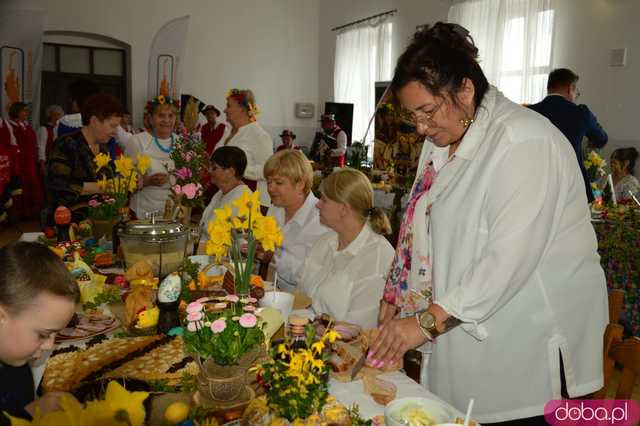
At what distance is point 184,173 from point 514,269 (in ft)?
6.96

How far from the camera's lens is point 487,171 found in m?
1.45

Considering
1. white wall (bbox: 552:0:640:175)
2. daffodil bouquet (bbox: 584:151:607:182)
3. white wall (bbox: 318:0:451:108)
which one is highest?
white wall (bbox: 318:0:451:108)

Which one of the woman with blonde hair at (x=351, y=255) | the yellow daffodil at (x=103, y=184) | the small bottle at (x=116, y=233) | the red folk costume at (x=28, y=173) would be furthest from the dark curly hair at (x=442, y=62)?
the red folk costume at (x=28, y=173)

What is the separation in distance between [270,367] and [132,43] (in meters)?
10.3

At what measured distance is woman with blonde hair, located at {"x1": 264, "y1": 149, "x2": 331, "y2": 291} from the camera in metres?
2.99

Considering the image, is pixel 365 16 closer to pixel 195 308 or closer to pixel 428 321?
pixel 428 321

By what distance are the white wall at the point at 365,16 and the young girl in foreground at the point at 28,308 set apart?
6.77 m

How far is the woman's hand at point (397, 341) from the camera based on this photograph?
140 cm

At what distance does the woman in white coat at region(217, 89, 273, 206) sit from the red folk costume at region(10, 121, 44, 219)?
4.56 m

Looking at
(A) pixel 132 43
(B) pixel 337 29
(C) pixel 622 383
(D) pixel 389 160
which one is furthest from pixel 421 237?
(B) pixel 337 29

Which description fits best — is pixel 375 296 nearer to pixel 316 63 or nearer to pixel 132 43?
pixel 132 43

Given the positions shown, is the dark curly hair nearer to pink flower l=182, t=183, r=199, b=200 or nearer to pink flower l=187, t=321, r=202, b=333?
pink flower l=187, t=321, r=202, b=333

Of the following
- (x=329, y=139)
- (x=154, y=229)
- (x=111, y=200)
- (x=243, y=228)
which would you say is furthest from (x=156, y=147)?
(x=329, y=139)

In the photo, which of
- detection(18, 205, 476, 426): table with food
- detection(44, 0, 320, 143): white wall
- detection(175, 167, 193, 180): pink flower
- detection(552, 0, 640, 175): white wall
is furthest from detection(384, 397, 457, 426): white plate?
detection(44, 0, 320, 143): white wall
